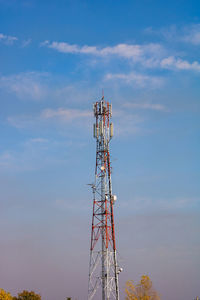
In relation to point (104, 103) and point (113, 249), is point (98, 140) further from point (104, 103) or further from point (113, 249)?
point (113, 249)

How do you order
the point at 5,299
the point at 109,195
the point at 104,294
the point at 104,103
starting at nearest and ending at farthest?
the point at 104,294
the point at 109,195
the point at 104,103
the point at 5,299

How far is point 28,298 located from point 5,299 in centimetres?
625

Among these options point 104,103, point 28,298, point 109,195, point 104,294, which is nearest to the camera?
point 104,294

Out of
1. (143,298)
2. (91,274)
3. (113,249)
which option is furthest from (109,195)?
(143,298)

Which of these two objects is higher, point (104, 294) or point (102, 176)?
point (102, 176)

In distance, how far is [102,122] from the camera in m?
55.0

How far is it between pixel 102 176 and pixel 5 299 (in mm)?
25691

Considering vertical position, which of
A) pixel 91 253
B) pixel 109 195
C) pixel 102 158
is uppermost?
pixel 102 158

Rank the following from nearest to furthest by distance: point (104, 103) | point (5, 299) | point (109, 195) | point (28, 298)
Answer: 1. point (109, 195)
2. point (104, 103)
3. point (5, 299)
4. point (28, 298)

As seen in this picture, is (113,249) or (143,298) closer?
(113,249)

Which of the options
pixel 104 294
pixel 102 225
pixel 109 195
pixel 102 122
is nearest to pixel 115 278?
pixel 104 294

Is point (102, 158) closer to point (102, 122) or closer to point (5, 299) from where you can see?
point (102, 122)

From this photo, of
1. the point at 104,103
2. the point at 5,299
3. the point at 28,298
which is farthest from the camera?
the point at 28,298

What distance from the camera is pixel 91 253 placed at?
164ft
